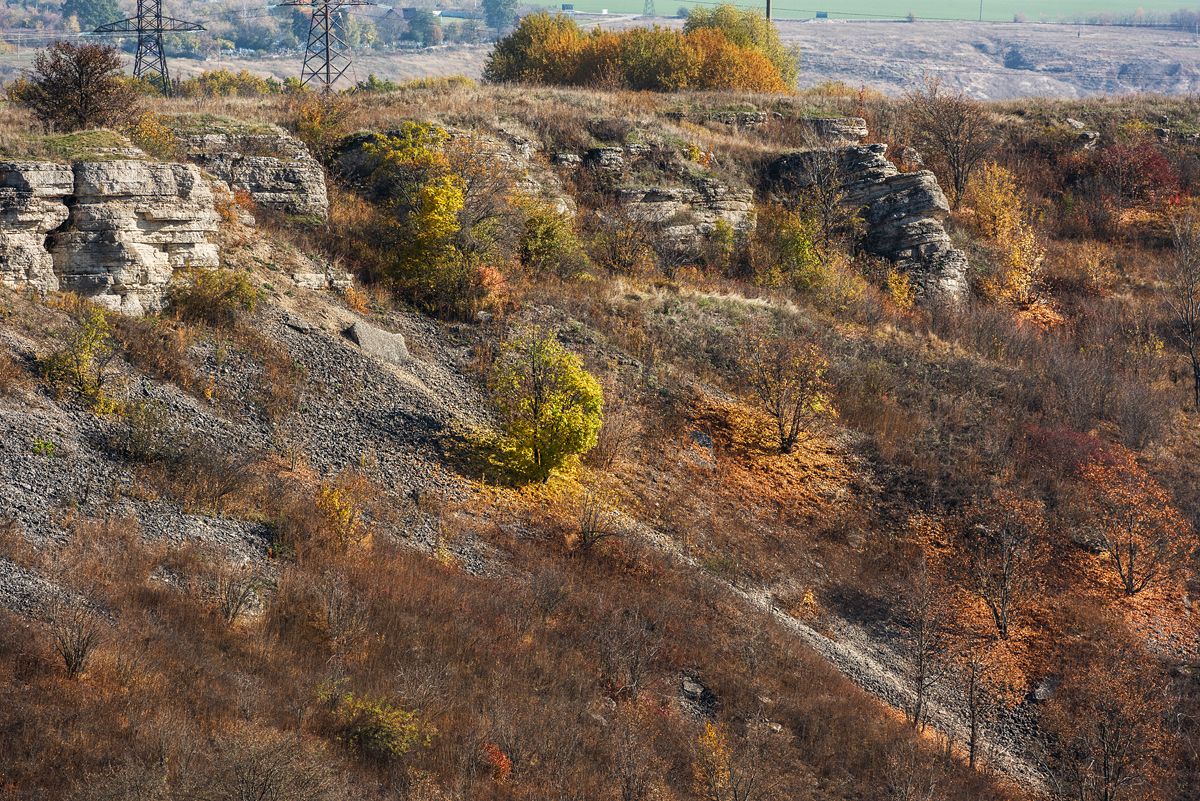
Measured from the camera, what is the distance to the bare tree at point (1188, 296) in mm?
28688

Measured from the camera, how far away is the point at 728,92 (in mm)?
41781

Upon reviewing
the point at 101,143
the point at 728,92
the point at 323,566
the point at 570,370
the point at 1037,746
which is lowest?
the point at 1037,746

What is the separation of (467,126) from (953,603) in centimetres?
2082

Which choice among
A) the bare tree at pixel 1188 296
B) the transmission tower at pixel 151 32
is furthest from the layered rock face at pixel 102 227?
the bare tree at pixel 1188 296

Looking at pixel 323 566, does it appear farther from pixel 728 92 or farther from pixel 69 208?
pixel 728 92

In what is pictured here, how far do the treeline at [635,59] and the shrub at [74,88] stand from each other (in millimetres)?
26677

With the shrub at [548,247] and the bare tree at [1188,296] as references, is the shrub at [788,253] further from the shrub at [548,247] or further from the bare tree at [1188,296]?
the bare tree at [1188,296]

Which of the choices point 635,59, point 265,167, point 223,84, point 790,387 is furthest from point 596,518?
point 223,84

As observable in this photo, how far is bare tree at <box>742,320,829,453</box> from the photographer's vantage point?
2145 centimetres

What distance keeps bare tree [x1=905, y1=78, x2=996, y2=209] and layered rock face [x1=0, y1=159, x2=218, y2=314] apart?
2789cm

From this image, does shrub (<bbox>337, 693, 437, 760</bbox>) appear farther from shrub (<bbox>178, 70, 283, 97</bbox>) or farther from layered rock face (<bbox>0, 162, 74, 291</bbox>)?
shrub (<bbox>178, 70, 283, 97</bbox>)

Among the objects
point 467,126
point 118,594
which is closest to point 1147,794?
point 118,594

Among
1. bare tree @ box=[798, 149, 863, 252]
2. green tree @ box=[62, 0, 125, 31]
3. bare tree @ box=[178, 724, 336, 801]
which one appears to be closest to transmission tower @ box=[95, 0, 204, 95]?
bare tree @ box=[798, 149, 863, 252]

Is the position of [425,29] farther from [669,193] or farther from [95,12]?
[669,193]
